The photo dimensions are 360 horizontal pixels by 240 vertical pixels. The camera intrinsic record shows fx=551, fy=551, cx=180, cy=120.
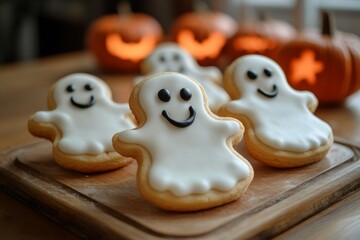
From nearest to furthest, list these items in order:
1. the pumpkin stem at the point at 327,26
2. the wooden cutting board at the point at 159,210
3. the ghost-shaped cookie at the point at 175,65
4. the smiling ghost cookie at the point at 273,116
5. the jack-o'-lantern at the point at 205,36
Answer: the wooden cutting board at the point at 159,210, the smiling ghost cookie at the point at 273,116, the ghost-shaped cookie at the point at 175,65, the pumpkin stem at the point at 327,26, the jack-o'-lantern at the point at 205,36

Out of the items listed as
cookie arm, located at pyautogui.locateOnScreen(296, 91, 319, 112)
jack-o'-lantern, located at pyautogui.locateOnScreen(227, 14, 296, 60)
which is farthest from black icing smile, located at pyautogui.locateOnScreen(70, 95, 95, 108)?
jack-o'-lantern, located at pyautogui.locateOnScreen(227, 14, 296, 60)

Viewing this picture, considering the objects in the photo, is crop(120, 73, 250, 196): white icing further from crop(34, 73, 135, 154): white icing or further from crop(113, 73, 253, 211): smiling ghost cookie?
crop(34, 73, 135, 154): white icing

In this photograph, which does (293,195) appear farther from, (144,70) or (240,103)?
(144,70)

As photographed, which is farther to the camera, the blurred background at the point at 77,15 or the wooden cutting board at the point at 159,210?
the blurred background at the point at 77,15

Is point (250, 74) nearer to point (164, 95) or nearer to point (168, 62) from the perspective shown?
point (164, 95)

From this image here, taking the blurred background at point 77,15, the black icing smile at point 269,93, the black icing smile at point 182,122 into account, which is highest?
the black icing smile at point 182,122

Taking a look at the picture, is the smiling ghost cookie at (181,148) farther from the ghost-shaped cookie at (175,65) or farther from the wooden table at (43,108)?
the ghost-shaped cookie at (175,65)

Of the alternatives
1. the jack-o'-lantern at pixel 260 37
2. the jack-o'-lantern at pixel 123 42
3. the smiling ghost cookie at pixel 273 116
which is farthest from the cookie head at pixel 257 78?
the jack-o'-lantern at pixel 123 42

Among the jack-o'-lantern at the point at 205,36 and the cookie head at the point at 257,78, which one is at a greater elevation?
the cookie head at the point at 257,78
